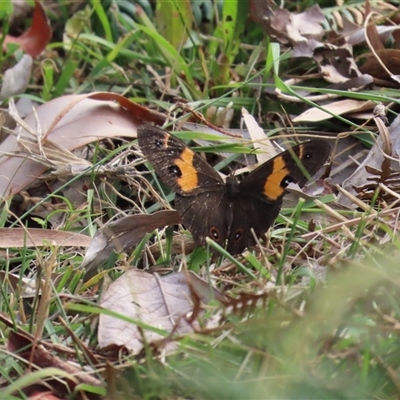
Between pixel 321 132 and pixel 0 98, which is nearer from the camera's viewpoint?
pixel 321 132

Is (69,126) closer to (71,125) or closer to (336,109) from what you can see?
(71,125)

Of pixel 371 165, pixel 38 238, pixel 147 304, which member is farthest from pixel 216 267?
pixel 371 165

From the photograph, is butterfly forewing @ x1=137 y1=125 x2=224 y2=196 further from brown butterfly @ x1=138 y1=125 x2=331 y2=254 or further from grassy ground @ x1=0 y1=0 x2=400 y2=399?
grassy ground @ x1=0 y1=0 x2=400 y2=399

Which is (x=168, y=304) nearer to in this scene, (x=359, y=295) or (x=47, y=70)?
(x=359, y=295)

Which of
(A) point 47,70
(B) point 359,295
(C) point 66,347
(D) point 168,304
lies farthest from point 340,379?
(A) point 47,70

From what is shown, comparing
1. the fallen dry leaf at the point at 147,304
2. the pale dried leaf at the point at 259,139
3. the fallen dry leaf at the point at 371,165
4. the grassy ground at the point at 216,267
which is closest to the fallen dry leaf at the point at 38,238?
the grassy ground at the point at 216,267

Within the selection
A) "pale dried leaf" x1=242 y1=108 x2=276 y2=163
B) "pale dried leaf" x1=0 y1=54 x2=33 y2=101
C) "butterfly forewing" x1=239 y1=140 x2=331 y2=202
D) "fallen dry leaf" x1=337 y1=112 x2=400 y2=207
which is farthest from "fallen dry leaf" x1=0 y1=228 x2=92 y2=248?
"pale dried leaf" x1=0 y1=54 x2=33 y2=101

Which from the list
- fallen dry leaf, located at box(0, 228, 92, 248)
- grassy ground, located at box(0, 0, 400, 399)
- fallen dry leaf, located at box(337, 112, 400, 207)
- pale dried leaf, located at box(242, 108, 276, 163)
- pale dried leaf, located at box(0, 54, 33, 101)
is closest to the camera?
grassy ground, located at box(0, 0, 400, 399)

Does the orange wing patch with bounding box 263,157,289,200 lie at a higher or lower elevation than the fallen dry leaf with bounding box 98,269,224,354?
higher
